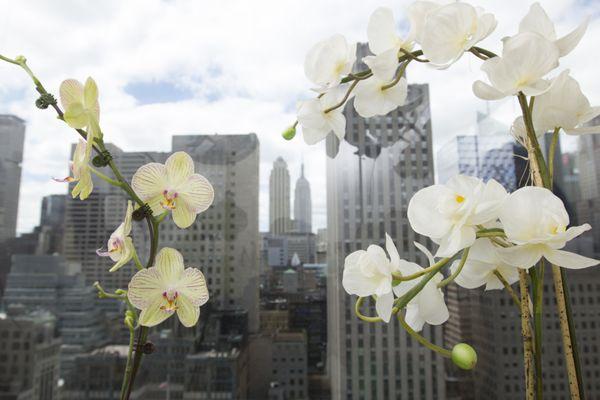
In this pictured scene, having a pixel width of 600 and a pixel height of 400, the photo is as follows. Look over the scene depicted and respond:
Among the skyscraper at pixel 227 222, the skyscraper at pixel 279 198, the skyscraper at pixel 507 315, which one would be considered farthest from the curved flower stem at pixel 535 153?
the skyscraper at pixel 227 222

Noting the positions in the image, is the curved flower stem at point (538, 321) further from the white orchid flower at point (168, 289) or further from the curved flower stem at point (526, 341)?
the white orchid flower at point (168, 289)

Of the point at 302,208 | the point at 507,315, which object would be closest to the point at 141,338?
the point at 507,315

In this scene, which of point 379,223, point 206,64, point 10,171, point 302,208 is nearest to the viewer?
point 379,223

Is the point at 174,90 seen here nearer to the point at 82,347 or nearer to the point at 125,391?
the point at 125,391

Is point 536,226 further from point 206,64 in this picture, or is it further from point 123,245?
point 206,64

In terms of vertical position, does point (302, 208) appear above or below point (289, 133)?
above

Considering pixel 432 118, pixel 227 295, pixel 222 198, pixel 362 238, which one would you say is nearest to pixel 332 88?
pixel 362 238

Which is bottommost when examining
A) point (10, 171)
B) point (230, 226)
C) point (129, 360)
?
point (129, 360)
